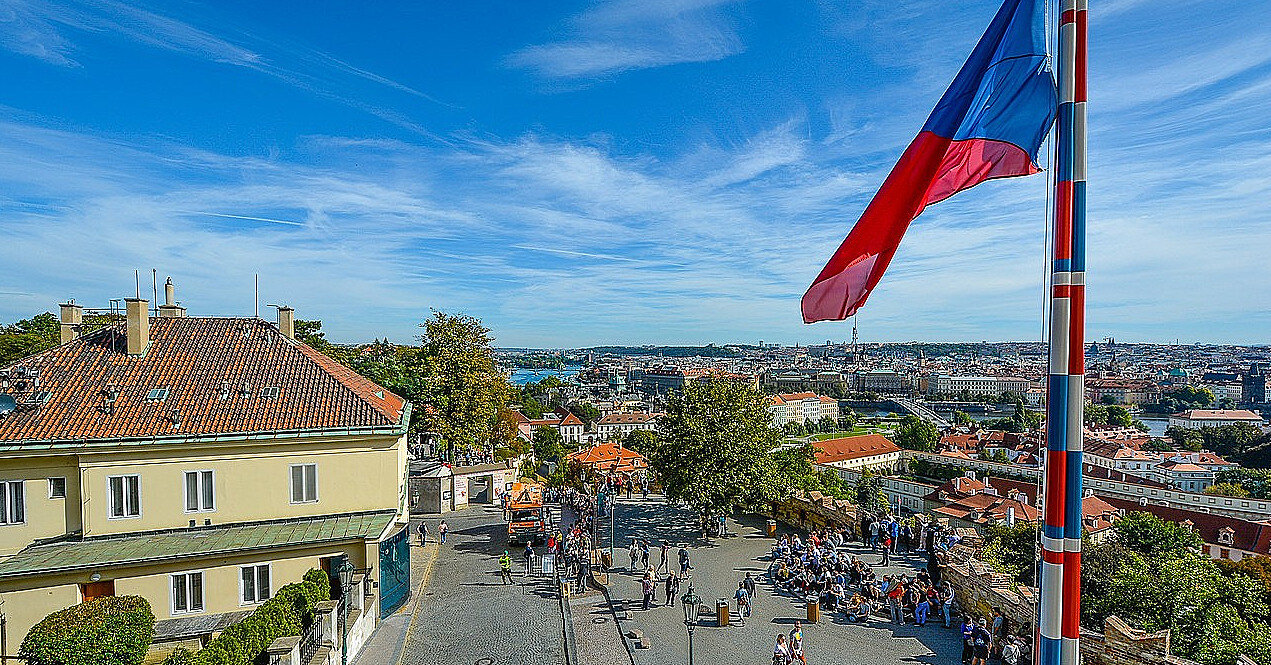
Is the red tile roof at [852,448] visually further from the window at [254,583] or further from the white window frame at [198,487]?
the white window frame at [198,487]

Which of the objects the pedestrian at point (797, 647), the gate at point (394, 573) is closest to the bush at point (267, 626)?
the gate at point (394, 573)

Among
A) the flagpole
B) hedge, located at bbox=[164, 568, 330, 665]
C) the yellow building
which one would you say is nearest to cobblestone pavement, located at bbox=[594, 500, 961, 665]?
the yellow building

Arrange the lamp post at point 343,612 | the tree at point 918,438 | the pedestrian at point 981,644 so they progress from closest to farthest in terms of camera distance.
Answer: the pedestrian at point 981,644, the lamp post at point 343,612, the tree at point 918,438

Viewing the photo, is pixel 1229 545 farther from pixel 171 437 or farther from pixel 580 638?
pixel 171 437

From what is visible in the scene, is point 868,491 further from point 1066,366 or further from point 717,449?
point 1066,366

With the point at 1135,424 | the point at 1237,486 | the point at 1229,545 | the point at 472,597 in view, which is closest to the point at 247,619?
the point at 472,597

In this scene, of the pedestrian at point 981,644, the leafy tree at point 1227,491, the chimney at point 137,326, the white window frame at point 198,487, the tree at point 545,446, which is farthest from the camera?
the tree at point 545,446

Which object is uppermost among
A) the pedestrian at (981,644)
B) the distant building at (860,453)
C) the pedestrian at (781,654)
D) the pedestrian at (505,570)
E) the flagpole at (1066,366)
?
the flagpole at (1066,366)
